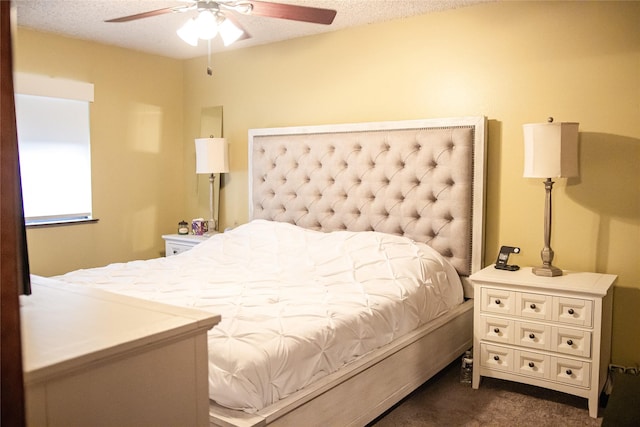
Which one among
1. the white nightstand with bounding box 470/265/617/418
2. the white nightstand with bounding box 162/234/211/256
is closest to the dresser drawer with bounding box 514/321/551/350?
the white nightstand with bounding box 470/265/617/418

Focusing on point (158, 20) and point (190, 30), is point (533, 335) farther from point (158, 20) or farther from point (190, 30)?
point (158, 20)

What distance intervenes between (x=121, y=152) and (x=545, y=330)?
3.31 m

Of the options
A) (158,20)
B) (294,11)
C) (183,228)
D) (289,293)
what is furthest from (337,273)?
(158,20)

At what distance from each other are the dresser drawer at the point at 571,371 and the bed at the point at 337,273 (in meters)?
0.55

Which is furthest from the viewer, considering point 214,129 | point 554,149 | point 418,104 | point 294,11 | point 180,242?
point 214,129

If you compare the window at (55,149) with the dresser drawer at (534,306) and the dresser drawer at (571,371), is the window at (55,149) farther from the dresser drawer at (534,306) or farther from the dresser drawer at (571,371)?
the dresser drawer at (571,371)

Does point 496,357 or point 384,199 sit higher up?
point 384,199

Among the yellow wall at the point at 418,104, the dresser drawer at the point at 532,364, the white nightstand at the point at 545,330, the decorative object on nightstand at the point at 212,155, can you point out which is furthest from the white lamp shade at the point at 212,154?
the dresser drawer at the point at 532,364

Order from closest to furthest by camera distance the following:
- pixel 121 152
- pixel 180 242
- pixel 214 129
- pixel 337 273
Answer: pixel 337 273 → pixel 180 242 → pixel 121 152 → pixel 214 129

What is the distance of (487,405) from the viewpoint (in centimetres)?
259

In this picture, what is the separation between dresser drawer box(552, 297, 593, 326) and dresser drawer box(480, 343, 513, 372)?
0.31m

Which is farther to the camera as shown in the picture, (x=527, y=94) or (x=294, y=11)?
(x=527, y=94)

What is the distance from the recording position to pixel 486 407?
2.57 metres

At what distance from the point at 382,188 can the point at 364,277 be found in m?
0.81
